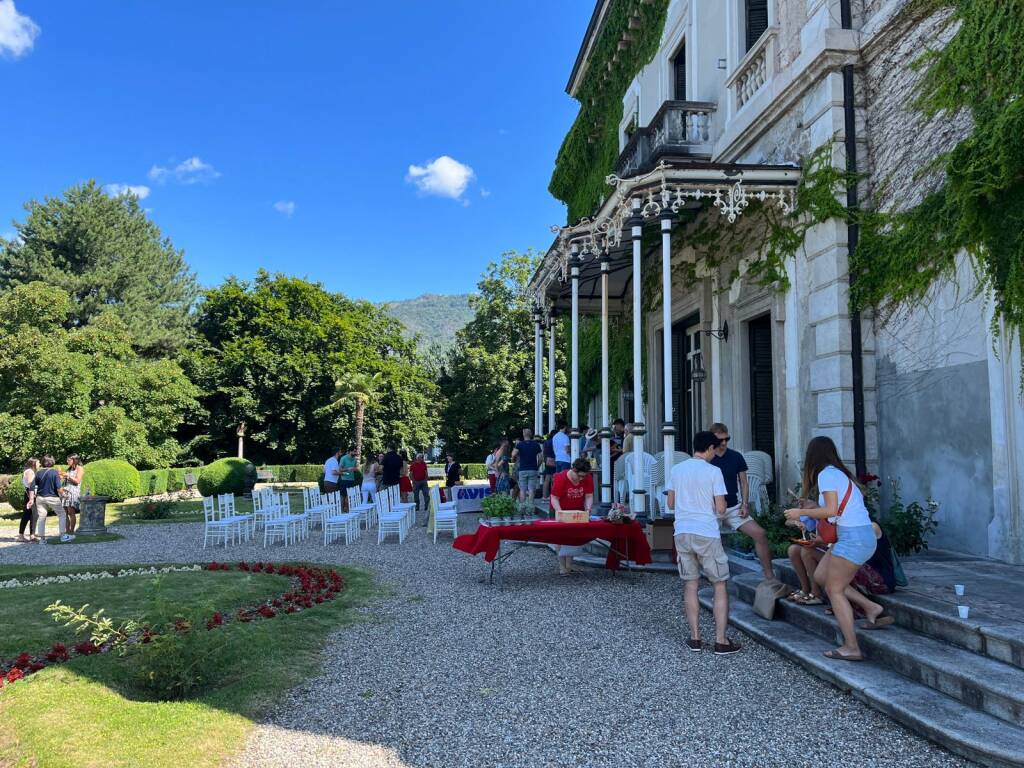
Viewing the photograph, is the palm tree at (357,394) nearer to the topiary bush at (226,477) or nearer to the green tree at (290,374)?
the green tree at (290,374)

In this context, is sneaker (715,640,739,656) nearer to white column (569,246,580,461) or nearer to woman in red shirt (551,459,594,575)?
woman in red shirt (551,459,594,575)

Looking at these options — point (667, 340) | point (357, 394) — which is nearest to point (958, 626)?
point (667, 340)

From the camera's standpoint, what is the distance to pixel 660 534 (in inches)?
341

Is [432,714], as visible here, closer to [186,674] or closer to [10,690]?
[186,674]

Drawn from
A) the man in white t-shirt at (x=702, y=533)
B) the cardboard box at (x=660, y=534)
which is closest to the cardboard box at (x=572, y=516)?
the cardboard box at (x=660, y=534)

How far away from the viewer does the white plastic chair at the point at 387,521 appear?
457 inches

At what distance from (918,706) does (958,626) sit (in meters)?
0.83

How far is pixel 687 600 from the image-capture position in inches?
213

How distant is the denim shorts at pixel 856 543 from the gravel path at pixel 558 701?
841mm

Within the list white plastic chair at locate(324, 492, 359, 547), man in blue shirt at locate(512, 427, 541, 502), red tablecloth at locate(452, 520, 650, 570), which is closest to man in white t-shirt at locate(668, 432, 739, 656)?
red tablecloth at locate(452, 520, 650, 570)

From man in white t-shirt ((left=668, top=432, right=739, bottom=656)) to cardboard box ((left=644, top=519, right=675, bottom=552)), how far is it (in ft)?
10.5

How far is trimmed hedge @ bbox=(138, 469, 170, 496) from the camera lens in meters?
25.0

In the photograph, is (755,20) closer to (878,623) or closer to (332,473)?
(878,623)

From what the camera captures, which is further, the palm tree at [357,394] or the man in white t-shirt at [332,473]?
the palm tree at [357,394]
